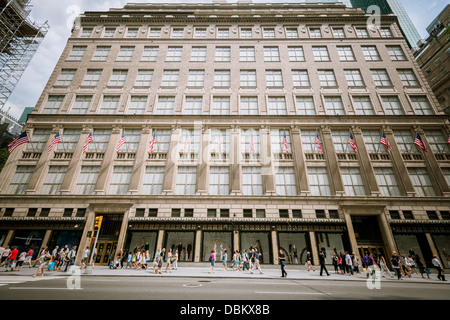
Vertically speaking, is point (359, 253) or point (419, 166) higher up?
point (419, 166)

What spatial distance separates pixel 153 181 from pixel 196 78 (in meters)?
16.1

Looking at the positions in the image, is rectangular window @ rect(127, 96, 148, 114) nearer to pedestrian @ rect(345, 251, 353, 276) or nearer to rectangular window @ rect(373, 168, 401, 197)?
pedestrian @ rect(345, 251, 353, 276)

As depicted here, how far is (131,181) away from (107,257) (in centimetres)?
783

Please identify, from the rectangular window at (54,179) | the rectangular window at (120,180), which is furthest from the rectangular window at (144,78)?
the rectangular window at (54,179)

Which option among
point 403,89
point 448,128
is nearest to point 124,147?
point 403,89

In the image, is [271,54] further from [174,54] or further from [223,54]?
[174,54]

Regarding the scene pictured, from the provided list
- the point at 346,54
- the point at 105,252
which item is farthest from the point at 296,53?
the point at 105,252

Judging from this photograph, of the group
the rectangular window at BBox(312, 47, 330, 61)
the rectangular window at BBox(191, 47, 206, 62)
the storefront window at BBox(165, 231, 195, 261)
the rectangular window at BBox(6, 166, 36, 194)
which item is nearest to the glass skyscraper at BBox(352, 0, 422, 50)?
the rectangular window at BBox(312, 47, 330, 61)

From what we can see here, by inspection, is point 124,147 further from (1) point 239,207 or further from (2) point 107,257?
(1) point 239,207

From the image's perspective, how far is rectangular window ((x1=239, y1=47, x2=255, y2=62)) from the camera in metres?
31.6

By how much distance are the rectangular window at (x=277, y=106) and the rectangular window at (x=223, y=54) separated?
9.88 meters

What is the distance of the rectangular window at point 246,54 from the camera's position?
104ft

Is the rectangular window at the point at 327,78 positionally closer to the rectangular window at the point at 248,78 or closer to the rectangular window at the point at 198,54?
the rectangular window at the point at 248,78

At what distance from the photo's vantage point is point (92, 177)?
23750 mm
